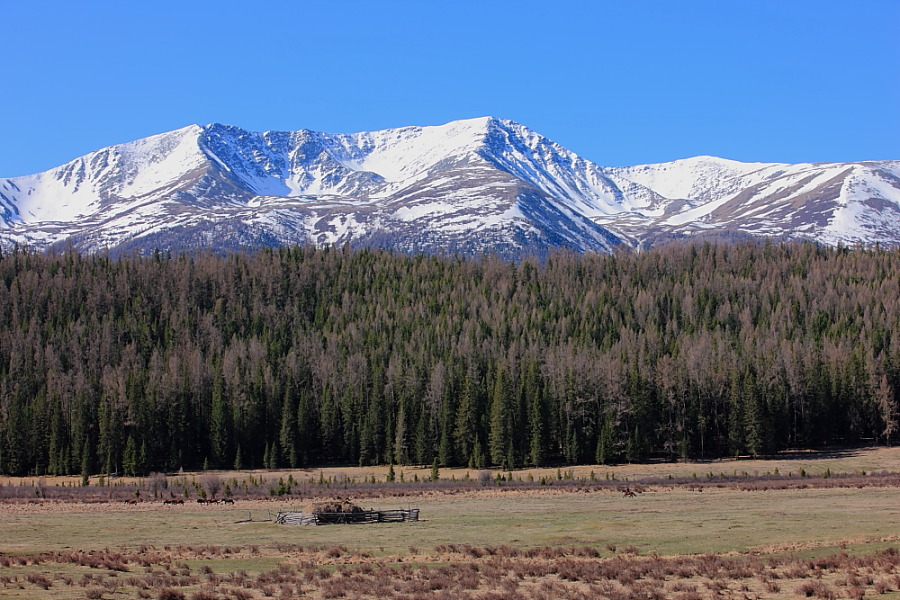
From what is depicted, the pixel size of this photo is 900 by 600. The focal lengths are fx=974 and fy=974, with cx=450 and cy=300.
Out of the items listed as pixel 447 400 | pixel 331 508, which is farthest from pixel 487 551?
pixel 447 400

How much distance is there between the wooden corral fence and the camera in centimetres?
6300

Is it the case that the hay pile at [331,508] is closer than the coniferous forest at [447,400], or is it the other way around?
the hay pile at [331,508]

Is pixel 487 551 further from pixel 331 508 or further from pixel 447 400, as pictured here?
pixel 447 400

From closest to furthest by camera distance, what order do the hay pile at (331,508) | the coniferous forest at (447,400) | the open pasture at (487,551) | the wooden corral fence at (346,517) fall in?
the open pasture at (487,551), the wooden corral fence at (346,517), the hay pile at (331,508), the coniferous forest at (447,400)

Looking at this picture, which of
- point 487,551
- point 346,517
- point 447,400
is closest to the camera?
point 487,551

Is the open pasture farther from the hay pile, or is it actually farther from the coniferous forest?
the coniferous forest

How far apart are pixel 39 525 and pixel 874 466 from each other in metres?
84.9

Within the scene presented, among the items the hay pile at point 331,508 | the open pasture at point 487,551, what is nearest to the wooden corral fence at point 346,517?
the hay pile at point 331,508

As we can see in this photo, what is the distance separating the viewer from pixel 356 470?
123 metres

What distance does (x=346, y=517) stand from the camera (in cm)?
6372

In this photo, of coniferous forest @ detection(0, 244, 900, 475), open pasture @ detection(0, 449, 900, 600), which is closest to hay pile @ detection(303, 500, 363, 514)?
open pasture @ detection(0, 449, 900, 600)

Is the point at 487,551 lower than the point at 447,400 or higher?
lower

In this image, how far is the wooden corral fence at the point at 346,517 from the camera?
207ft

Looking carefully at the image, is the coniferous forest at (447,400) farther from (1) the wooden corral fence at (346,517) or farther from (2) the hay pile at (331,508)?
(2) the hay pile at (331,508)
